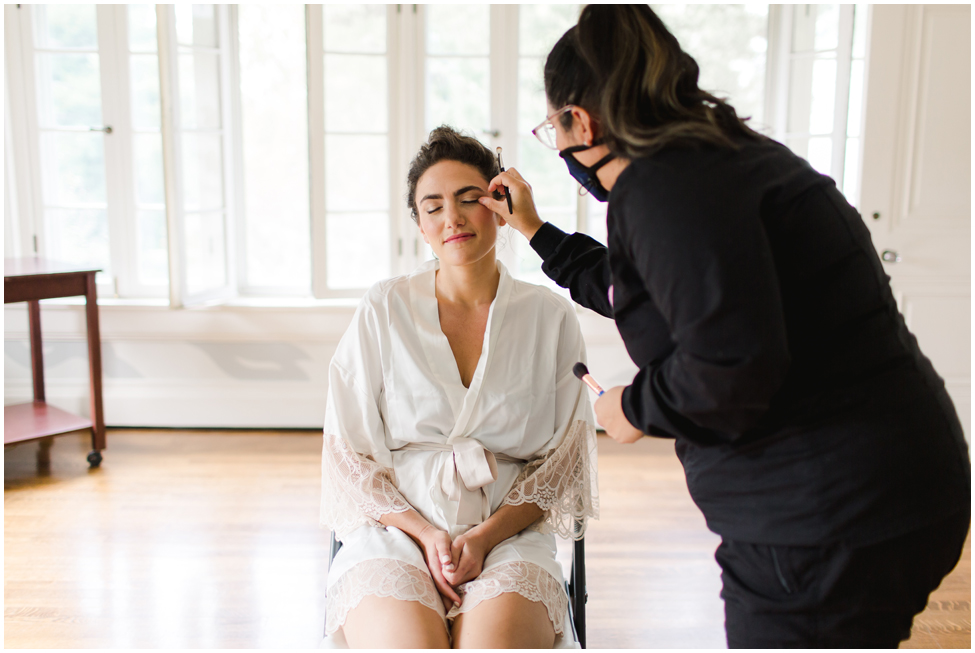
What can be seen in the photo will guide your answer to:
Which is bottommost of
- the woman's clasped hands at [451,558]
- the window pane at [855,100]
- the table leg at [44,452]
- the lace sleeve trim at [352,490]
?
the table leg at [44,452]

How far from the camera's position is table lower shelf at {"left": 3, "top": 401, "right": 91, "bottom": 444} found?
293 cm

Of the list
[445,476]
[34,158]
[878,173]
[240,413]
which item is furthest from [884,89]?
[34,158]

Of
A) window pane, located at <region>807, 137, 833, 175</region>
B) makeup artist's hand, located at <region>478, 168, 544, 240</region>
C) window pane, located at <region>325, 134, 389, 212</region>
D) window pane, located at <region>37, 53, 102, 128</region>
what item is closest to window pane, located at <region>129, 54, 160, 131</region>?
window pane, located at <region>37, 53, 102, 128</region>

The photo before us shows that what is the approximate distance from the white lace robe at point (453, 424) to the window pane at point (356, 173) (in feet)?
6.70

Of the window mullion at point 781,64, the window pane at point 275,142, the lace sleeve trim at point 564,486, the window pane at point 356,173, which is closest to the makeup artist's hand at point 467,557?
the lace sleeve trim at point 564,486

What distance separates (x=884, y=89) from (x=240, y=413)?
3423mm

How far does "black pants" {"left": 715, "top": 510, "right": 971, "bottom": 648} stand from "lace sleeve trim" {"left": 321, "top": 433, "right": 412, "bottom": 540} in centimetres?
76

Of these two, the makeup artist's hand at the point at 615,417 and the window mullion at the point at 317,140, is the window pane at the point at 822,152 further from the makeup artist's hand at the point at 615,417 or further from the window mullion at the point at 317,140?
the makeup artist's hand at the point at 615,417

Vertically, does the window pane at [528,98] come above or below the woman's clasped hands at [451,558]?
above

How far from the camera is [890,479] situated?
0.84m

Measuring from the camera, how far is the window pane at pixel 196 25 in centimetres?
324

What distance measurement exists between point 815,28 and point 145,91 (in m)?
3.25

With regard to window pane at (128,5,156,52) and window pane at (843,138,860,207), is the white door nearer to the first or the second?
window pane at (843,138,860,207)

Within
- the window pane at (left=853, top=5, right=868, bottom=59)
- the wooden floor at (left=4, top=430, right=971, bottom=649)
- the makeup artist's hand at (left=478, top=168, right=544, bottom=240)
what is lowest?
the wooden floor at (left=4, top=430, right=971, bottom=649)
